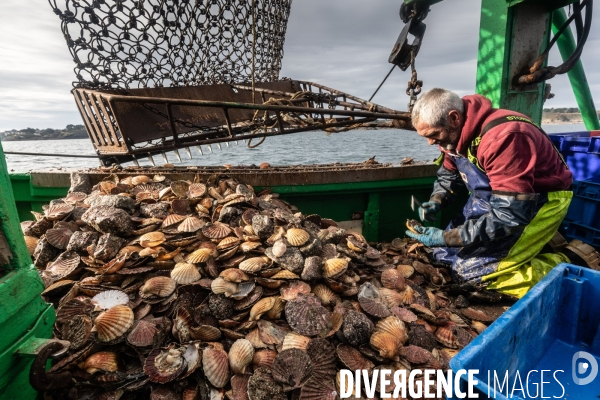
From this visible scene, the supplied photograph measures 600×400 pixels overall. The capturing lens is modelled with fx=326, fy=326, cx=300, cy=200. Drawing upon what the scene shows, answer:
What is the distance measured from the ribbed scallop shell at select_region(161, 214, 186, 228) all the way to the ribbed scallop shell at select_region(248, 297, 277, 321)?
1.04 metres

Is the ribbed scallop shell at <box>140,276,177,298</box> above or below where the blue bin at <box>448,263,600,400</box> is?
above

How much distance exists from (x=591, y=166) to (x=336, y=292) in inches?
113

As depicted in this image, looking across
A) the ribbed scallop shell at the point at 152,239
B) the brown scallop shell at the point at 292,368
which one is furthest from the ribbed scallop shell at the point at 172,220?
the brown scallop shell at the point at 292,368

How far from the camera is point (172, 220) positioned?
269 centimetres

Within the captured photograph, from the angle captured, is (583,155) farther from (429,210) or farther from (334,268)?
(334,268)

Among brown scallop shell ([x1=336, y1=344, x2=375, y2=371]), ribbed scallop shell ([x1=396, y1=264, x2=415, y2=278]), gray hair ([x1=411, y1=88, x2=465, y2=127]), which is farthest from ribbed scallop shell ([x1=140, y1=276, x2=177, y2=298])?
gray hair ([x1=411, y1=88, x2=465, y2=127])

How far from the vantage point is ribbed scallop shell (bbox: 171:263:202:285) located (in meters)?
2.21

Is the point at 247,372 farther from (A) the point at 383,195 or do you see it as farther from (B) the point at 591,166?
(B) the point at 591,166

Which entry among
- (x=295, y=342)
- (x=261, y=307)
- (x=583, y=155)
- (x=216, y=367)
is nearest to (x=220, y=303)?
(x=261, y=307)

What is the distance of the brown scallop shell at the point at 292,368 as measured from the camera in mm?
1776

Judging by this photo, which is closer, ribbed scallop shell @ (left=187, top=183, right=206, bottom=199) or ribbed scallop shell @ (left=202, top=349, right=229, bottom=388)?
ribbed scallop shell @ (left=202, top=349, right=229, bottom=388)

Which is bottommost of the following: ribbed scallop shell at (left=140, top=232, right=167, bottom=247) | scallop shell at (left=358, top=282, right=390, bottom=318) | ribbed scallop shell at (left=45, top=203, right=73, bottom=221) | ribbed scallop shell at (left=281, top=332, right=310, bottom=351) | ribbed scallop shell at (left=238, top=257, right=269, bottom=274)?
scallop shell at (left=358, top=282, right=390, bottom=318)

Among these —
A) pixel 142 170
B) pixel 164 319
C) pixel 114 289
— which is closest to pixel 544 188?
pixel 164 319

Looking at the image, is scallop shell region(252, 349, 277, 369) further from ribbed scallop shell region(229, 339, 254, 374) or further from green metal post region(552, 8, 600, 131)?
green metal post region(552, 8, 600, 131)
